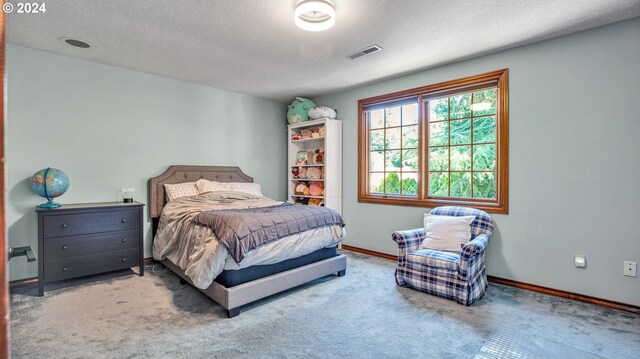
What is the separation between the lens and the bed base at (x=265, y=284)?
2.42 m

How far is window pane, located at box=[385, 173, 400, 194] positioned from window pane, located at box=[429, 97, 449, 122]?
908 millimetres

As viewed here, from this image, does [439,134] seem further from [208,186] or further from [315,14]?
[208,186]

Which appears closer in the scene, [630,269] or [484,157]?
[630,269]

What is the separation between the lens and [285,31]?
2.73 metres

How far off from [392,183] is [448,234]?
4.51 ft

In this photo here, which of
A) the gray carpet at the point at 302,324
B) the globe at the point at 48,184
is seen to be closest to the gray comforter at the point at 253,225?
the gray carpet at the point at 302,324

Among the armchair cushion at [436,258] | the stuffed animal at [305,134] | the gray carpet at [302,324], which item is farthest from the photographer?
the stuffed animal at [305,134]

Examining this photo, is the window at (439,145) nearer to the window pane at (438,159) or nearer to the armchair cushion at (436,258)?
the window pane at (438,159)

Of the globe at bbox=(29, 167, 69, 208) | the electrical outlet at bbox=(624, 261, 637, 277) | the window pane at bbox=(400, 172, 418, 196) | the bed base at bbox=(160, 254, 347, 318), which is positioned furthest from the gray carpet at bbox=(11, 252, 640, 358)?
the window pane at bbox=(400, 172, 418, 196)

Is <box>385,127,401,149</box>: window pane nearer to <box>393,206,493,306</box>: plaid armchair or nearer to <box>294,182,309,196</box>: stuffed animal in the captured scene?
<box>393,206,493,306</box>: plaid armchair

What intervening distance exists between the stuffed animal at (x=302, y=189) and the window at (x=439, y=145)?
91cm

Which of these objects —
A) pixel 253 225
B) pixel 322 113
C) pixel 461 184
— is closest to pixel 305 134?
pixel 322 113

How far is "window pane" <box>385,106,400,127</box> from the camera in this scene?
426cm

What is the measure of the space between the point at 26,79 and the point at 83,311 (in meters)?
2.46
